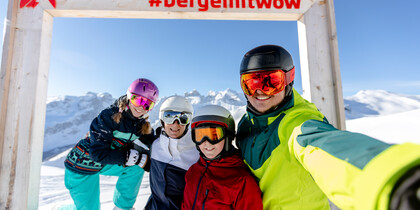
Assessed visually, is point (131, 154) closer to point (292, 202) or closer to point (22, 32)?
point (292, 202)

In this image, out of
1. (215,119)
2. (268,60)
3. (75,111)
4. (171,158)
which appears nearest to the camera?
(268,60)

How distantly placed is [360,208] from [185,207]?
4.55ft

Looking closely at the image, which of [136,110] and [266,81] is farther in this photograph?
[136,110]

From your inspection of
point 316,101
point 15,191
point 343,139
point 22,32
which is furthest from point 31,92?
point 316,101

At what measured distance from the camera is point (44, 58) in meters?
2.37

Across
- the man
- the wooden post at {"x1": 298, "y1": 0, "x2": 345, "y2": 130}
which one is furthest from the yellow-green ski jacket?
the wooden post at {"x1": 298, "y1": 0, "x2": 345, "y2": 130}

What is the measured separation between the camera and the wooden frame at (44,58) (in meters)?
2.16

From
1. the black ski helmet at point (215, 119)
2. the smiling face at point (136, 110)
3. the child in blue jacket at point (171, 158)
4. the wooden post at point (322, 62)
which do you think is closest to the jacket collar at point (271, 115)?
the black ski helmet at point (215, 119)

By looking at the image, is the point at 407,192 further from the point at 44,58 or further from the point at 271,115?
the point at 44,58

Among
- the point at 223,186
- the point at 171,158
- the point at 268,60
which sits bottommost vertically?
the point at 223,186

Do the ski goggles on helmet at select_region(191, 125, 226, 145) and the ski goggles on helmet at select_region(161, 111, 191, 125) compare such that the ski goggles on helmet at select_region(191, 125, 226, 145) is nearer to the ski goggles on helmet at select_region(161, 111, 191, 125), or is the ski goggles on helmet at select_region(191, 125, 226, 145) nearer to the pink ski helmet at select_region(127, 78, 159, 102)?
the ski goggles on helmet at select_region(161, 111, 191, 125)

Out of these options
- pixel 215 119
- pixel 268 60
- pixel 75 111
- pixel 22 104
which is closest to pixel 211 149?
pixel 215 119

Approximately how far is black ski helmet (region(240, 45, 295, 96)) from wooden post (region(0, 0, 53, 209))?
2459mm

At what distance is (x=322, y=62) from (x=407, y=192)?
232cm
